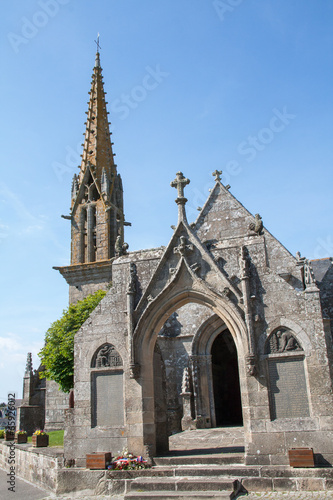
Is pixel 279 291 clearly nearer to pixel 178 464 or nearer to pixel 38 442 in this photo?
pixel 178 464

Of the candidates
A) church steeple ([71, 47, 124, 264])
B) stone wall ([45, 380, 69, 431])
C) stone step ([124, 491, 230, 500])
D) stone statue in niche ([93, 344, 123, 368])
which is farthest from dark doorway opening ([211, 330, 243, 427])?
church steeple ([71, 47, 124, 264])

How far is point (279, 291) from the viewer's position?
812cm

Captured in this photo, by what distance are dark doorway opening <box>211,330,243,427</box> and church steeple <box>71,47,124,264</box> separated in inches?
478

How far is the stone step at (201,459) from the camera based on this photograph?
7.77 metres

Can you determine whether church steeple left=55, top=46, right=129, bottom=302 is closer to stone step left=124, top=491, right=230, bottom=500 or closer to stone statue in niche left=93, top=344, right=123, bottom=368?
stone statue in niche left=93, top=344, right=123, bottom=368

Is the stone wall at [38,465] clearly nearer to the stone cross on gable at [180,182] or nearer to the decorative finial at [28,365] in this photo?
the stone cross on gable at [180,182]

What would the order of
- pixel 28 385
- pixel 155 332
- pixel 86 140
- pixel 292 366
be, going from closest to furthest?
1. pixel 292 366
2. pixel 155 332
3. pixel 28 385
4. pixel 86 140

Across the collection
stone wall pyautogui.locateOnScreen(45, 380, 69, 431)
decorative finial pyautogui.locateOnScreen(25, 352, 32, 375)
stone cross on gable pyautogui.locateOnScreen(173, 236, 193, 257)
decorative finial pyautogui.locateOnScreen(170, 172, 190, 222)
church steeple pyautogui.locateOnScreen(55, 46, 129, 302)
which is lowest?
stone wall pyautogui.locateOnScreen(45, 380, 69, 431)

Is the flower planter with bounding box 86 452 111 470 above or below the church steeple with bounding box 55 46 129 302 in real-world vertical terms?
below

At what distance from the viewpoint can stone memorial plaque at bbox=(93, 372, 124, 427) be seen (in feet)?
28.7

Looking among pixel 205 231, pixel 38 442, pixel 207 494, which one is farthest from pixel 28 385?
pixel 207 494

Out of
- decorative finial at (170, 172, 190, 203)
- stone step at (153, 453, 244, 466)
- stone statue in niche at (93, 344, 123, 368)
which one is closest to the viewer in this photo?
stone step at (153, 453, 244, 466)

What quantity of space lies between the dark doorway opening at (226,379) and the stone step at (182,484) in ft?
25.6

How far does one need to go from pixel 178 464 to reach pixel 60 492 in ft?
7.58
